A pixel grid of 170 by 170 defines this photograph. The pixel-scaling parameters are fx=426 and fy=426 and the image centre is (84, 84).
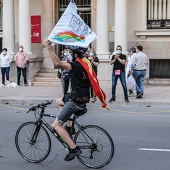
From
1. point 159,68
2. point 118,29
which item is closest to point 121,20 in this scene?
point 118,29

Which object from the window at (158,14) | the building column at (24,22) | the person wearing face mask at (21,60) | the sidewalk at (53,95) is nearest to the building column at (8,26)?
the building column at (24,22)

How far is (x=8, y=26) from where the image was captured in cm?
1930

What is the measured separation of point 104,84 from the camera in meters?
18.0

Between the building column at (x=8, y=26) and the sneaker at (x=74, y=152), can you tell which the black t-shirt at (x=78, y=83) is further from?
the building column at (x=8, y=26)

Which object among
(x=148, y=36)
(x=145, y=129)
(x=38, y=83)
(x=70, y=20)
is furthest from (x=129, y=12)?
(x=70, y=20)

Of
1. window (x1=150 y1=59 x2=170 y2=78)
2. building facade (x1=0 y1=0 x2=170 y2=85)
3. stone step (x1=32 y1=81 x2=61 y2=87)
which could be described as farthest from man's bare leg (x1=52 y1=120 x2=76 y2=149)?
window (x1=150 y1=59 x2=170 y2=78)

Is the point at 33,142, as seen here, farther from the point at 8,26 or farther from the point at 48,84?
the point at 8,26

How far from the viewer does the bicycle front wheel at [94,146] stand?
6.11 m

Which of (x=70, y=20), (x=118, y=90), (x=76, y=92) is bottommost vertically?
(x=118, y=90)

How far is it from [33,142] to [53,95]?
8.90m

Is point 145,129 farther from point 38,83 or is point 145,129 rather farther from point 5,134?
point 38,83

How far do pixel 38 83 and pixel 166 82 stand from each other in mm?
5588

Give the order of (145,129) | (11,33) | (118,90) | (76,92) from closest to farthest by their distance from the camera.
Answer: (76,92) → (145,129) → (118,90) → (11,33)

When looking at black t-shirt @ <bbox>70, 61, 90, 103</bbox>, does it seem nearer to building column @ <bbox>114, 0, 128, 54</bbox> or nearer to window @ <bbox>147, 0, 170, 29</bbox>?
building column @ <bbox>114, 0, 128, 54</bbox>
